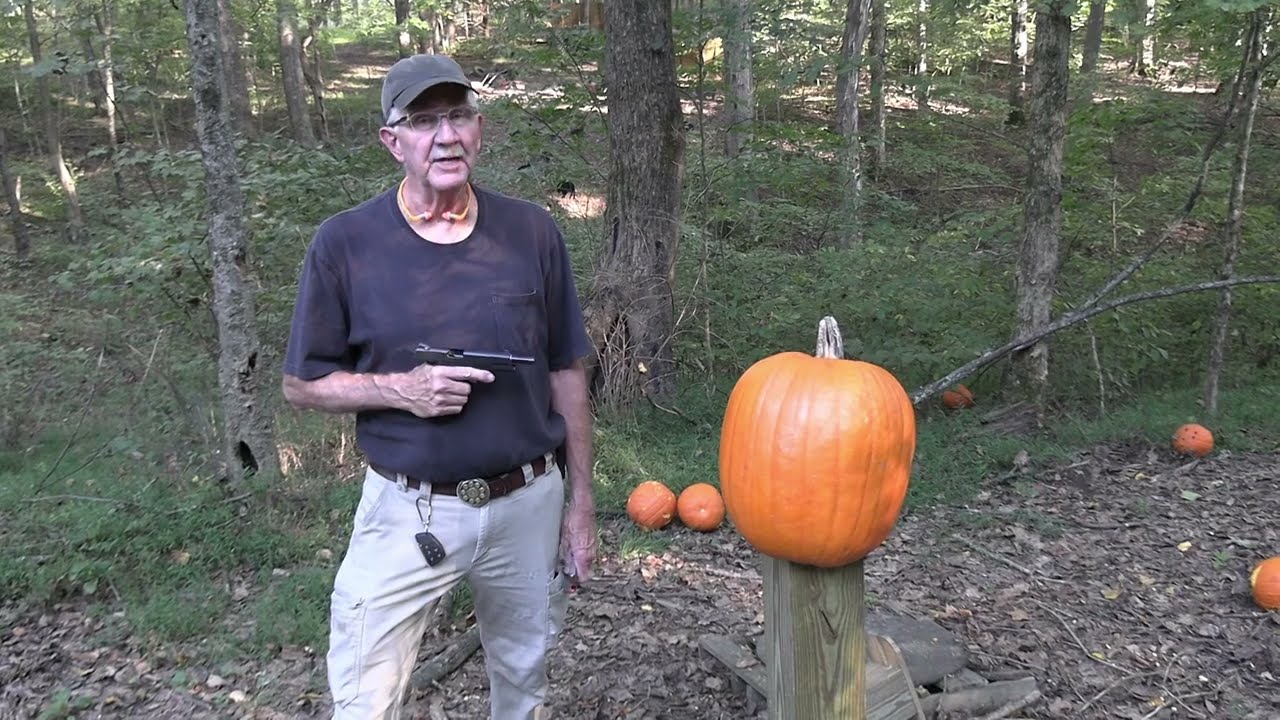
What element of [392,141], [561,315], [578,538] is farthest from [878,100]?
[392,141]

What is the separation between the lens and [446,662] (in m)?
3.71

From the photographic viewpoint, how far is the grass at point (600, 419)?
14.7 feet

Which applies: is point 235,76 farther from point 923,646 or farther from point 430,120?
point 923,646

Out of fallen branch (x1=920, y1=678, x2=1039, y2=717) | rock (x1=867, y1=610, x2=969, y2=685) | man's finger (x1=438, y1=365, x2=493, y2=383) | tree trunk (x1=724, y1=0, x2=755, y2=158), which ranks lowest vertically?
fallen branch (x1=920, y1=678, x2=1039, y2=717)

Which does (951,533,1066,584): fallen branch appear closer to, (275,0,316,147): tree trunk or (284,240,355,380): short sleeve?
(284,240,355,380): short sleeve

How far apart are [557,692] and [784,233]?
7225mm

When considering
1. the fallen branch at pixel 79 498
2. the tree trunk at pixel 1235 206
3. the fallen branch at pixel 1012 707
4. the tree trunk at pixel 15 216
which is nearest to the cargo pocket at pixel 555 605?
the fallen branch at pixel 1012 707

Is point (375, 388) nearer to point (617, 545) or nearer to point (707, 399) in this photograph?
point (617, 545)

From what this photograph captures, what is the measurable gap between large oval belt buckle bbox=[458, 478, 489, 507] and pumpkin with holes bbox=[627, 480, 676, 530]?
2.95 metres

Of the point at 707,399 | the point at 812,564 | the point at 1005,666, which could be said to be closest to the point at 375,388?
the point at 812,564

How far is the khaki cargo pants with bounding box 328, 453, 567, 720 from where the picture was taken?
89.3 inches

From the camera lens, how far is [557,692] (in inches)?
143

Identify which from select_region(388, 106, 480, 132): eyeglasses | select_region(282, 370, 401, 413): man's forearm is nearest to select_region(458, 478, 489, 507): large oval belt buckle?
select_region(282, 370, 401, 413): man's forearm

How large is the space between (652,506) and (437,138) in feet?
11.0
